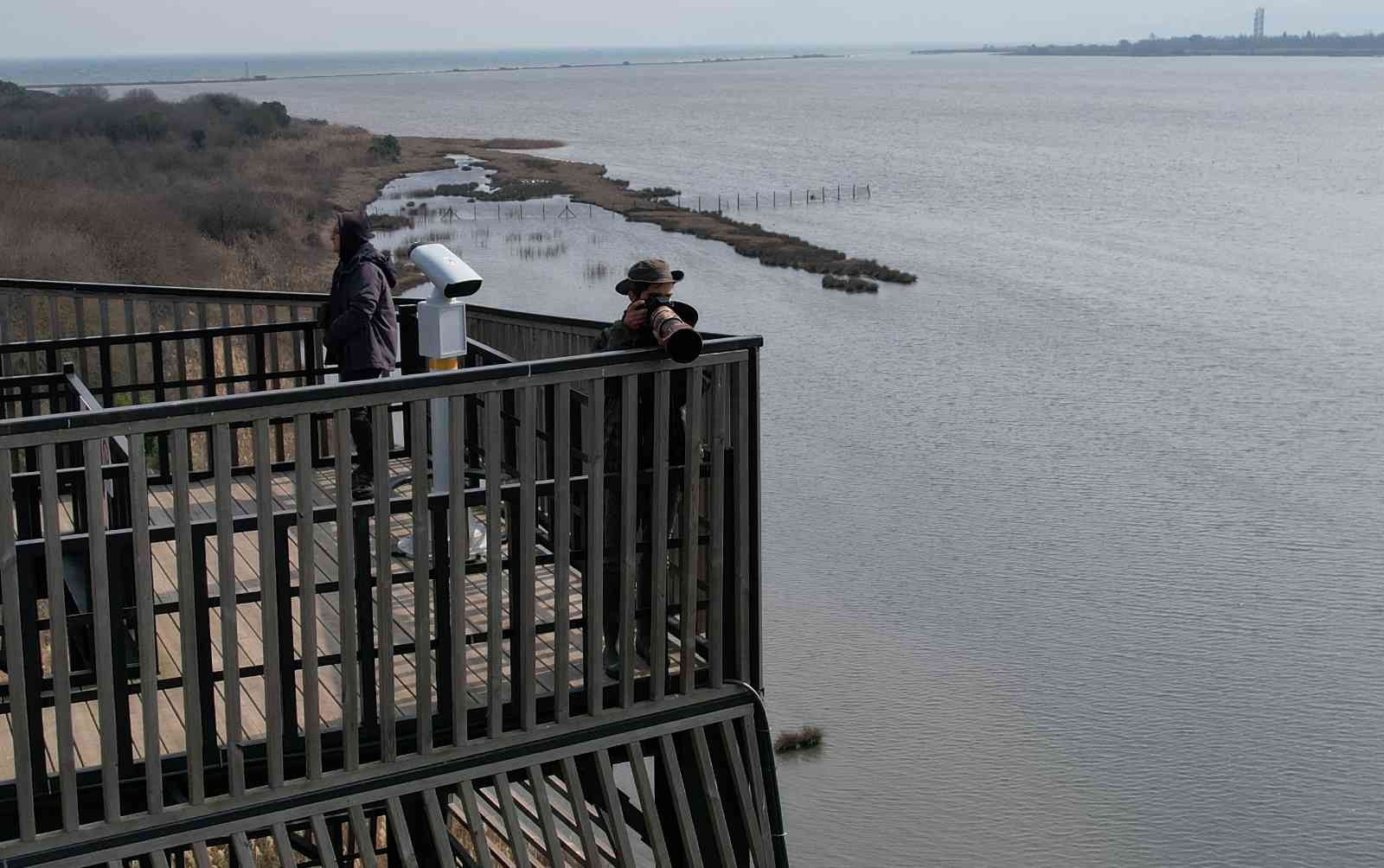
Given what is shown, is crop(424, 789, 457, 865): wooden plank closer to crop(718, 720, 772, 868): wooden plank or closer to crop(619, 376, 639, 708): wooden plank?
crop(619, 376, 639, 708): wooden plank

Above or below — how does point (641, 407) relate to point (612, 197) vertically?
above

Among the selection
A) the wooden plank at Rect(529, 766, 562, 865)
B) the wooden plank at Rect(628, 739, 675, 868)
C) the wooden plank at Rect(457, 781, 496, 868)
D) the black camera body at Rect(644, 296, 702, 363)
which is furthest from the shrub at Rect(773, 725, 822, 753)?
the black camera body at Rect(644, 296, 702, 363)

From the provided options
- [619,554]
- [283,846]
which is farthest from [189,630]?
[619,554]

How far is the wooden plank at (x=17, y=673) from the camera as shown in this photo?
5117mm

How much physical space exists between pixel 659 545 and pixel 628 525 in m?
0.17

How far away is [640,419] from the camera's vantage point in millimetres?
6531

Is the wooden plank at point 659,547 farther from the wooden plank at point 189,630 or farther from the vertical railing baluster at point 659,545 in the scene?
the wooden plank at point 189,630

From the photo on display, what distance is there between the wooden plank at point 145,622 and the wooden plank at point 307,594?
50cm

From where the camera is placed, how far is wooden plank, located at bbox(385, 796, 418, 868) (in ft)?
19.6

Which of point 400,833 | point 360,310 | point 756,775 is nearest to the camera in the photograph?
point 400,833

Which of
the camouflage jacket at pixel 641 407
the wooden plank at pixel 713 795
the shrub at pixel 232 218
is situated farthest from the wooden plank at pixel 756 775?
the shrub at pixel 232 218

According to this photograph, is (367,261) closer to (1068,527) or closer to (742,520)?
(742,520)

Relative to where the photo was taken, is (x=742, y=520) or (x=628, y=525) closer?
(x=628, y=525)

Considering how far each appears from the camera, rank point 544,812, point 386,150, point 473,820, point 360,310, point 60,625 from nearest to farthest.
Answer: point 60,625 < point 473,820 < point 544,812 < point 360,310 < point 386,150
